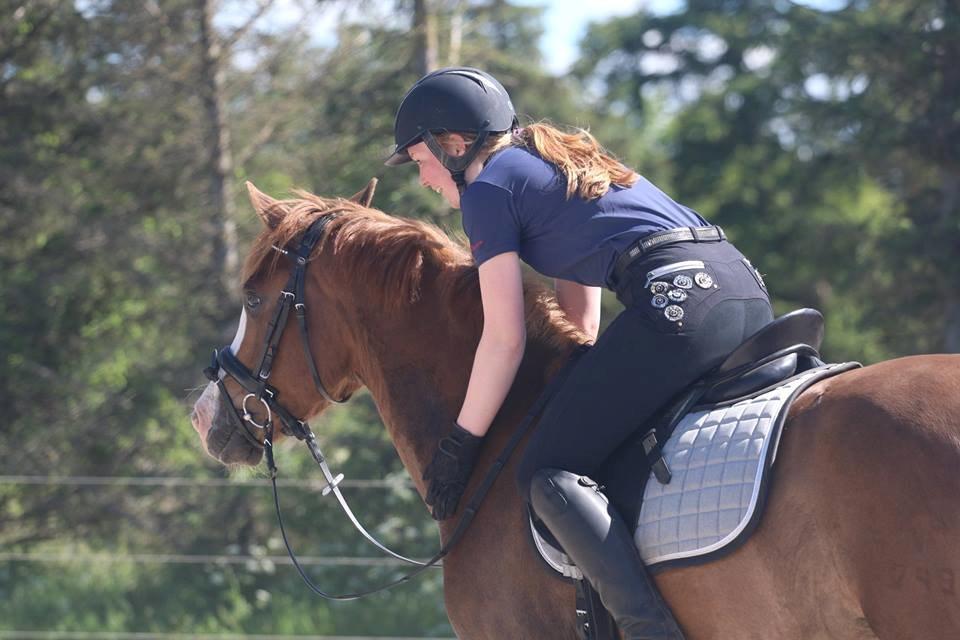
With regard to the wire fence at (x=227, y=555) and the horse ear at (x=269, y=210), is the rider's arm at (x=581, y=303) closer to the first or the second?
the horse ear at (x=269, y=210)

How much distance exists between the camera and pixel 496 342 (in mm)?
2820

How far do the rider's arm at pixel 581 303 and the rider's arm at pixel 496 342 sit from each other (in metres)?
0.52

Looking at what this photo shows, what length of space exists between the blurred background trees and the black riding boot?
17.7ft

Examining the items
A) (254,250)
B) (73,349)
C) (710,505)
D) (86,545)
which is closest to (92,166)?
(73,349)

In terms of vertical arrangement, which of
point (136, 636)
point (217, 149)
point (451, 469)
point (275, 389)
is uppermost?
point (451, 469)

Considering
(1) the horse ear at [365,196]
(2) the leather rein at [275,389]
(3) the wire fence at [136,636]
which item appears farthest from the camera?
(3) the wire fence at [136,636]

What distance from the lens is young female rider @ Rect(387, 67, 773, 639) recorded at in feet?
8.41

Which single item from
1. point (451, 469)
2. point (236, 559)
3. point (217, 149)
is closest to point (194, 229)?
point (217, 149)

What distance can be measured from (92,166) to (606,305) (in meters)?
5.15

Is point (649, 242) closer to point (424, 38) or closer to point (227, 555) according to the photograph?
point (424, 38)

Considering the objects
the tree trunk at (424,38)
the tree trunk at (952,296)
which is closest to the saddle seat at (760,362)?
the tree trunk at (952,296)

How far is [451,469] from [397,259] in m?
0.71

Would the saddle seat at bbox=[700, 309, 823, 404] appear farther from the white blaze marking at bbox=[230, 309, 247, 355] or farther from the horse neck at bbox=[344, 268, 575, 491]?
the white blaze marking at bbox=[230, 309, 247, 355]

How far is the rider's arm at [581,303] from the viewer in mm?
3342
